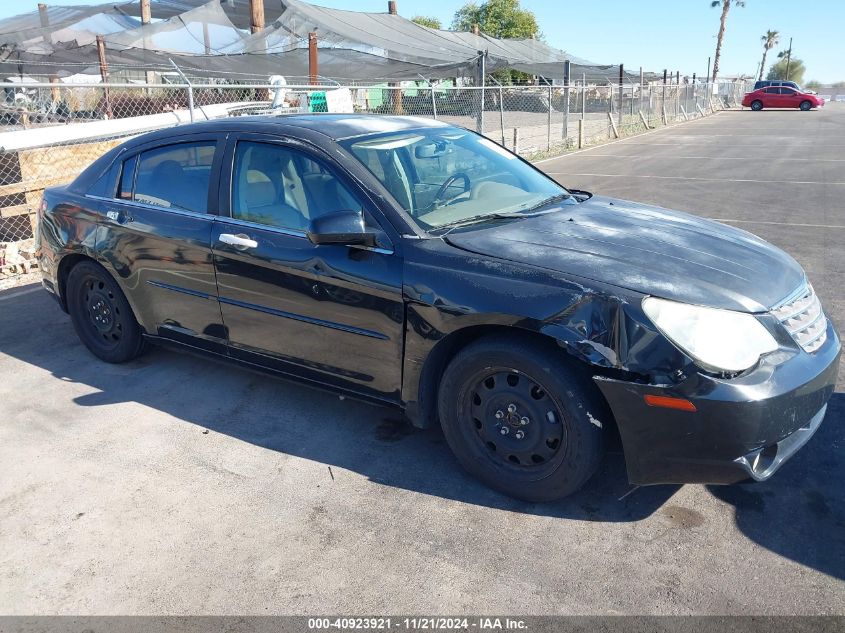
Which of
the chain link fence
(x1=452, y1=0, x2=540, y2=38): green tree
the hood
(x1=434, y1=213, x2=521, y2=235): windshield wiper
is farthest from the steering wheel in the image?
(x1=452, y1=0, x2=540, y2=38): green tree

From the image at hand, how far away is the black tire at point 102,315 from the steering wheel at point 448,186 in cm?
224

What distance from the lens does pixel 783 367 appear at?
280cm

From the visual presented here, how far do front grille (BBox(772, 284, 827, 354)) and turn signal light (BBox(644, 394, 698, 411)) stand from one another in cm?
62

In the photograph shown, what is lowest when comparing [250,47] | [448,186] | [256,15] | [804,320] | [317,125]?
[804,320]

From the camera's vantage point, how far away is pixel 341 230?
10.7 feet

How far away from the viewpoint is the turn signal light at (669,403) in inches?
105

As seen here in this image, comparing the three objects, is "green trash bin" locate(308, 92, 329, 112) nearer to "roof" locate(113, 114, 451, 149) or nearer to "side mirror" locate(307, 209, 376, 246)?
"roof" locate(113, 114, 451, 149)

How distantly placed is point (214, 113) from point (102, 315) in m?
7.53

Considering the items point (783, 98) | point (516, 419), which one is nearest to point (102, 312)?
point (516, 419)

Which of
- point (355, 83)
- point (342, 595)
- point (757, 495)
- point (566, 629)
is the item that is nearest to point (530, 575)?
point (566, 629)

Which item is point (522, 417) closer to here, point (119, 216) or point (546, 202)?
point (546, 202)

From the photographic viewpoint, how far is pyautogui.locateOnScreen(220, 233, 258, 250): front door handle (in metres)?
3.76

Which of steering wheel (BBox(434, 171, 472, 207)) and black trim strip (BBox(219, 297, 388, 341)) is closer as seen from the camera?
black trim strip (BBox(219, 297, 388, 341))

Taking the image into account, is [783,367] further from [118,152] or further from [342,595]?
[118,152]
